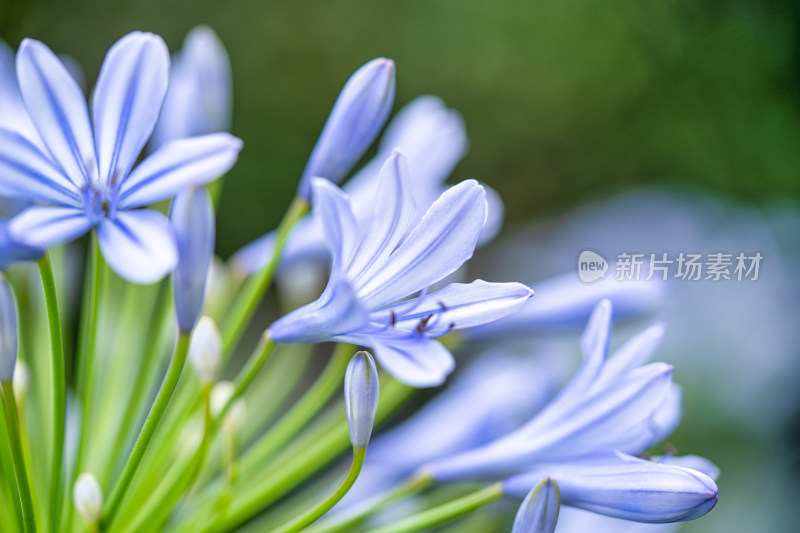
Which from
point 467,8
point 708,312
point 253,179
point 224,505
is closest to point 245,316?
point 224,505

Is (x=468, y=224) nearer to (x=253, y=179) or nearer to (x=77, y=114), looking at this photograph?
(x=77, y=114)

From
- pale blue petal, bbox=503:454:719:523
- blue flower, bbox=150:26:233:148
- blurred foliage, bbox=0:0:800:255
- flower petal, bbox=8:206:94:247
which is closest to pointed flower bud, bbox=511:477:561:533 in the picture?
pale blue petal, bbox=503:454:719:523

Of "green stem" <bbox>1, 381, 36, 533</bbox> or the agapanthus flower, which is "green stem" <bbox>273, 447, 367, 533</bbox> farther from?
the agapanthus flower

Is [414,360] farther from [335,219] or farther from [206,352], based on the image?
[206,352]

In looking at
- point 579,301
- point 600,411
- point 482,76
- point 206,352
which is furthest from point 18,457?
point 482,76

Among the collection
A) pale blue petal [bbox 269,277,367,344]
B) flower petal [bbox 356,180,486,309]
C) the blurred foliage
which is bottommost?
pale blue petal [bbox 269,277,367,344]

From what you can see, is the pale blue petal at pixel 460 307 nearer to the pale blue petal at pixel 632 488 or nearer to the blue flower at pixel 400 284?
the blue flower at pixel 400 284

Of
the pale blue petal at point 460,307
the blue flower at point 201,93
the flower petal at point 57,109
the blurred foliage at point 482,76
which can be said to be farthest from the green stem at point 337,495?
the blurred foliage at point 482,76
